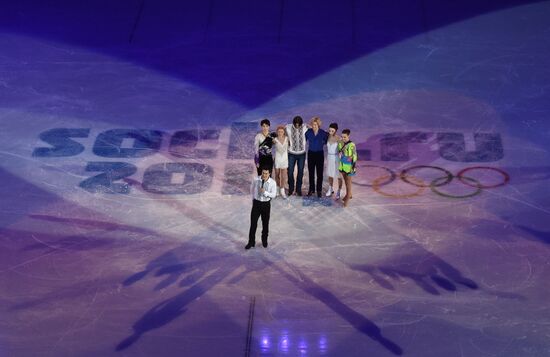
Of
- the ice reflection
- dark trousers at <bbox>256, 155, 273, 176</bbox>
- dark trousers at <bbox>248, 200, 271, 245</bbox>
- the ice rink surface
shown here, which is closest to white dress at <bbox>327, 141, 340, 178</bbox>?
the ice rink surface

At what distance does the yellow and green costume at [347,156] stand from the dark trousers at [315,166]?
0.95 ft

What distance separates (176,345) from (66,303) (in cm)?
168

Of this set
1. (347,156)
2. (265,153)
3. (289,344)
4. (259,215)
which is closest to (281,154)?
(265,153)

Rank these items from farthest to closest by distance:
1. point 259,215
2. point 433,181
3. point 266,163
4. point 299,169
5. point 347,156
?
1. point 433,181
2. point 299,169
3. point 347,156
4. point 266,163
5. point 259,215

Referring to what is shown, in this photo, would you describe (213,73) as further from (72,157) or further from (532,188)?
(532,188)

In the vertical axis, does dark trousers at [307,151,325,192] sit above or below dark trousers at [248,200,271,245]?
above

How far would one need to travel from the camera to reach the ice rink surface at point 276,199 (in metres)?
10.4

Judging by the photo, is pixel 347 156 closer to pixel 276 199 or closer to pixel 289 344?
pixel 276 199

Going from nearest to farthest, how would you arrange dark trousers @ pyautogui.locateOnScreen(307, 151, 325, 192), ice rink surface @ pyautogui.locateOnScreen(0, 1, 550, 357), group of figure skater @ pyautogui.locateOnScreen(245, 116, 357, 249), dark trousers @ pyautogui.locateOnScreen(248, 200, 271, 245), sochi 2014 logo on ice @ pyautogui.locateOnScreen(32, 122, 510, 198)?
ice rink surface @ pyautogui.locateOnScreen(0, 1, 550, 357)
dark trousers @ pyautogui.locateOnScreen(248, 200, 271, 245)
group of figure skater @ pyautogui.locateOnScreen(245, 116, 357, 249)
dark trousers @ pyautogui.locateOnScreen(307, 151, 325, 192)
sochi 2014 logo on ice @ pyautogui.locateOnScreen(32, 122, 510, 198)

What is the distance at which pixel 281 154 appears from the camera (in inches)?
493

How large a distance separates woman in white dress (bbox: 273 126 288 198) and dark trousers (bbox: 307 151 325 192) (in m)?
0.35

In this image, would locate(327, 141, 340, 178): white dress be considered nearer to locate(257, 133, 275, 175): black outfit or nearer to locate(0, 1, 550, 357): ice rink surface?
locate(0, 1, 550, 357): ice rink surface

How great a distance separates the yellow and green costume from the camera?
40.2 ft

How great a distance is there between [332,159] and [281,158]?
74 cm
